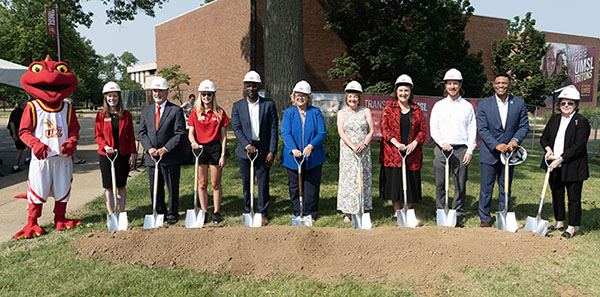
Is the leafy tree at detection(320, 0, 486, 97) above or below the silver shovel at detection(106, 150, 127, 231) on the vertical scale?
above

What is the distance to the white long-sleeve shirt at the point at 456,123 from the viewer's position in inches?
202

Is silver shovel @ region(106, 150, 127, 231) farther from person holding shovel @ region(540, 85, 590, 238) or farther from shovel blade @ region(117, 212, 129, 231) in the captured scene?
person holding shovel @ region(540, 85, 590, 238)

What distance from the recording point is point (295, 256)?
161 inches

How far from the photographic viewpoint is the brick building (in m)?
24.7

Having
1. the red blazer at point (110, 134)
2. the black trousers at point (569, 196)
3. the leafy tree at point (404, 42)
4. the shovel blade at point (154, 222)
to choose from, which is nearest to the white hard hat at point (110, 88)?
the red blazer at point (110, 134)

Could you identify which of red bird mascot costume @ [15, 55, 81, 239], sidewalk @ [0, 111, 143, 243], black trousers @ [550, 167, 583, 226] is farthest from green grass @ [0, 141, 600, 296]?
sidewalk @ [0, 111, 143, 243]

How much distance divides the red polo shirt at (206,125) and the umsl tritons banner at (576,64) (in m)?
50.1

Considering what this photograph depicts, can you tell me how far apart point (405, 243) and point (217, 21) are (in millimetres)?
26621

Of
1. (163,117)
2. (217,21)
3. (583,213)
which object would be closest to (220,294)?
(163,117)

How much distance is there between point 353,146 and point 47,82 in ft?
13.3

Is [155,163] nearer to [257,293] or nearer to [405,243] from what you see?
[257,293]

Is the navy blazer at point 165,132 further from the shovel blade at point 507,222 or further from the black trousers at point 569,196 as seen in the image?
the black trousers at point 569,196

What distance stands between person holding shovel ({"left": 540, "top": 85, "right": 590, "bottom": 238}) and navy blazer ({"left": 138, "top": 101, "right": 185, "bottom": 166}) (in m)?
4.90

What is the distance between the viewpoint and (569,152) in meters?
4.86
